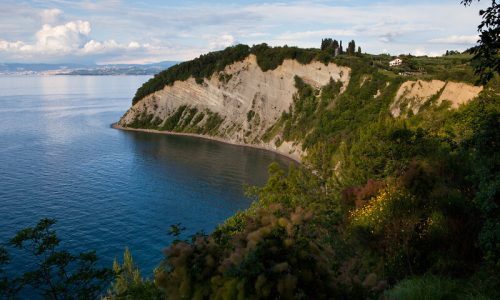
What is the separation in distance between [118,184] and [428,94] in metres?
57.6

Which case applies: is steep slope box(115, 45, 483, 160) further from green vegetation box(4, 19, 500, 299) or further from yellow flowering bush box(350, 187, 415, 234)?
yellow flowering bush box(350, 187, 415, 234)

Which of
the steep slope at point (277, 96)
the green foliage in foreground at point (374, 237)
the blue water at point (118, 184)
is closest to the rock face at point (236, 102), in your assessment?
the steep slope at point (277, 96)

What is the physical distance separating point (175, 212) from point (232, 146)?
56377mm

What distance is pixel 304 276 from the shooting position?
8.62 m

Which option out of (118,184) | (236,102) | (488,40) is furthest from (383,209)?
(236,102)

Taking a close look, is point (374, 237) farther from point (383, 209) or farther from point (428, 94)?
point (428, 94)

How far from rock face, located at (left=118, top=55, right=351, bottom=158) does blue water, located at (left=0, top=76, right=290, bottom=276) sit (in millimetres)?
7859

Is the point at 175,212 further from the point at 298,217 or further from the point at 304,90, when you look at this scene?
the point at 304,90

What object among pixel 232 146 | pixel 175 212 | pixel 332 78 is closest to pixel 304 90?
pixel 332 78

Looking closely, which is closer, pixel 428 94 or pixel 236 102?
pixel 428 94

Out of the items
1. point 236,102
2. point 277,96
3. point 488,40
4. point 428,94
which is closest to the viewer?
point 488,40

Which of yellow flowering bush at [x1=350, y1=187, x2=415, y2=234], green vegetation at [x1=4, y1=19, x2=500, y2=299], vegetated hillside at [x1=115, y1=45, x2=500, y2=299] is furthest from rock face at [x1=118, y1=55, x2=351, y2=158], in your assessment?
yellow flowering bush at [x1=350, y1=187, x2=415, y2=234]

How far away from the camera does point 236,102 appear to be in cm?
12694

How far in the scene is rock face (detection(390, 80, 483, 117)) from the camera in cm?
6121
